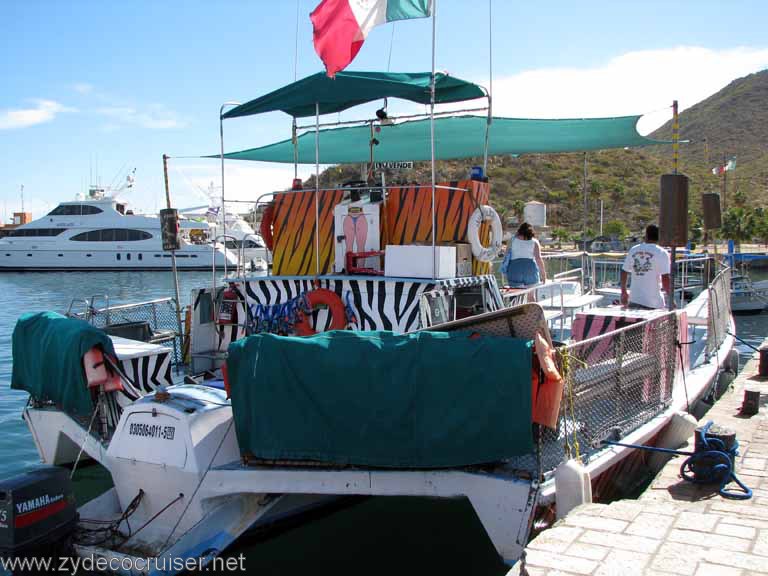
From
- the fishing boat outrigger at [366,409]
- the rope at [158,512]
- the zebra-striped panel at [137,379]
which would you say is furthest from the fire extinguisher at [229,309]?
the rope at [158,512]

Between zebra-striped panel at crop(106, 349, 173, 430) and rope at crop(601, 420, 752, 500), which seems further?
zebra-striped panel at crop(106, 349, 173, 430)

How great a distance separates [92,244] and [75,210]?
327cm

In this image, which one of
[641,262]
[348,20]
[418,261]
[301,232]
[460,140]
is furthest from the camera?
[460,140]

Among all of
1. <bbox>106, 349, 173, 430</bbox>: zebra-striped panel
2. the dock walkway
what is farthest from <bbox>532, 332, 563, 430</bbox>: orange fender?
<bbox>106, 349, 173, 430</bbox>: zebra-striped panel

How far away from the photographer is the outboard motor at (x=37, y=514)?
5.52 meters

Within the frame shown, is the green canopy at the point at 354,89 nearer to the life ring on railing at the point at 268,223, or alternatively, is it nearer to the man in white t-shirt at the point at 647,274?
the life ring on railing at the point at 268,223

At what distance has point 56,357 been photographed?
7.44 metres

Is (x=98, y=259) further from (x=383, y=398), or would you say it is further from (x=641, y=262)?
(x=383, y=398)

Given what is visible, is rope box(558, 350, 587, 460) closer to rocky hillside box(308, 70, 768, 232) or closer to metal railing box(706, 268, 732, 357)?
metal railing box(706, 268, 732, 357)

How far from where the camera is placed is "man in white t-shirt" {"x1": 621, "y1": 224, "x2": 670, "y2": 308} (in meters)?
9.26

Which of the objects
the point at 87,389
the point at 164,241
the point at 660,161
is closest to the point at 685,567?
the point at 87,389

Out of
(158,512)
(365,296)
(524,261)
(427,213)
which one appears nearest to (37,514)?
(158,512)

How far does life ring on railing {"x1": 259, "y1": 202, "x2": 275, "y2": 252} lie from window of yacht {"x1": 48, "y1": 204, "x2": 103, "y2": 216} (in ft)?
163

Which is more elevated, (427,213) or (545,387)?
(427,213)
